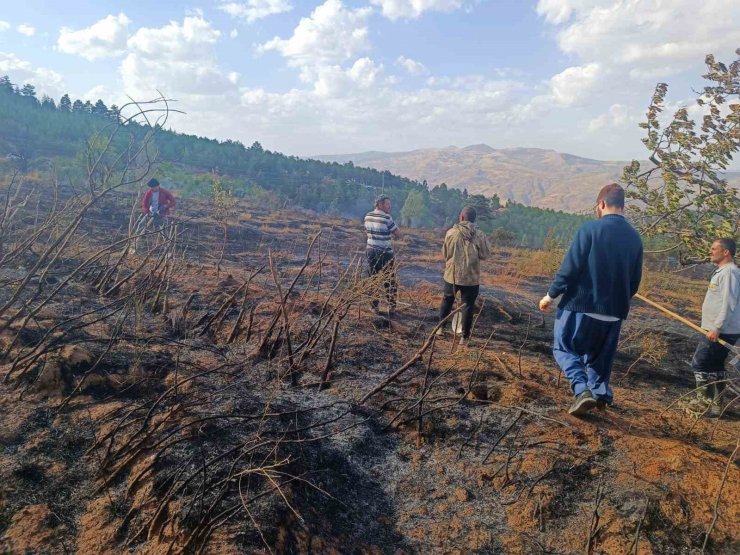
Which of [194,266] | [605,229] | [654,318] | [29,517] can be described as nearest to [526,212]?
[654,318]

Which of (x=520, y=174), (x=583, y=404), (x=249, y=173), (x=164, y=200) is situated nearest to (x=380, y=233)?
(x=583, y=404)

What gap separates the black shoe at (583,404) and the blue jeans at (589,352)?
0.05m

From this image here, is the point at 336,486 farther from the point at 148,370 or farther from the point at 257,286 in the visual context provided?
the point at 257,286

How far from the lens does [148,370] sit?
364 cm

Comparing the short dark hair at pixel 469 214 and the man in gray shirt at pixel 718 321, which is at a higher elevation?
the short dark hair at pixel 469 214

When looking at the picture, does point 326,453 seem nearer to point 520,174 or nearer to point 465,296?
point 465,296

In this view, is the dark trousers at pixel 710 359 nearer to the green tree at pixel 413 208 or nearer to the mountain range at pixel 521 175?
the green tree at pixel 413 208

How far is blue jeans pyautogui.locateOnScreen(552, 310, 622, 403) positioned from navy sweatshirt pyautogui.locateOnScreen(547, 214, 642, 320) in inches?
3.7

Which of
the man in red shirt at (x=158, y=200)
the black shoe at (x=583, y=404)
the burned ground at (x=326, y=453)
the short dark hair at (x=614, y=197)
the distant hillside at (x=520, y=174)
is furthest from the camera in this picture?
the distant hillside at (x=520, y=174)

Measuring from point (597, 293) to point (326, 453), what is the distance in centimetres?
214

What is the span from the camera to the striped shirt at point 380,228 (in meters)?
5.92

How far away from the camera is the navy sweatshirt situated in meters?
3.22

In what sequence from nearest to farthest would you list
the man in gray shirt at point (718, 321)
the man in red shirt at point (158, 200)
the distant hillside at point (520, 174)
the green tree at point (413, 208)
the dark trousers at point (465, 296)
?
1. the man in gray shirt at point (718, 321)
2. the dark trousers at point (465, 296)
3. the man in red shirt at point (158, 200)
4. the green tree at point (413, 208)
5. the distant hillside at point (520, 174)

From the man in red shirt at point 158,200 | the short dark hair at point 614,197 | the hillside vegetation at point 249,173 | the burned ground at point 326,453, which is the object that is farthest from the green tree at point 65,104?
the short dark hair at point 614,197
